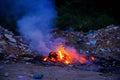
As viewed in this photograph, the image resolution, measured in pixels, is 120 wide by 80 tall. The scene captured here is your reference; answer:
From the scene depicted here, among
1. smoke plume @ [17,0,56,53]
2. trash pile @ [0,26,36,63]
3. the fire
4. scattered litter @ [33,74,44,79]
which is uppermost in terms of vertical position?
smoke plume @ [17,0,56,53]

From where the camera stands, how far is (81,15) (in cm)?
1267

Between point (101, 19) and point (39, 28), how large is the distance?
2794 millimetres

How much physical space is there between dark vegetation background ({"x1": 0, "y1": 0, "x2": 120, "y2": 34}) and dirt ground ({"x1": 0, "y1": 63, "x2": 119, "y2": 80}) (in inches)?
129

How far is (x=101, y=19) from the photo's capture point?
39.1ft

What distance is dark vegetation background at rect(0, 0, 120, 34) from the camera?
11.4 metres

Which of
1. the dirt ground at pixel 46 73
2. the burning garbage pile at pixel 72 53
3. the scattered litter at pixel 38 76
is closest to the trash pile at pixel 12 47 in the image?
the burning garbage pile at pixel 72 53

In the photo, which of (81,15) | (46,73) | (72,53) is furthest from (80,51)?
(81,15)

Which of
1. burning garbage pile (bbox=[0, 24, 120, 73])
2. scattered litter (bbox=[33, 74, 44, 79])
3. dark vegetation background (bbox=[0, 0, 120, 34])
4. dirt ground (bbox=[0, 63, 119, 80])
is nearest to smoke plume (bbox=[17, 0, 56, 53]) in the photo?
dark vegetation background (bbox=[0, 0, 120, 34])

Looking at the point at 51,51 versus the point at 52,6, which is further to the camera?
the point at 52,6

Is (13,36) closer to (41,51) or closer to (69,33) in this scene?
(41,51)

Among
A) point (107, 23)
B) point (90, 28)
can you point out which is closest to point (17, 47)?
point (90, 28)

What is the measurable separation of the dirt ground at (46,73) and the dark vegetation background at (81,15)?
3.27 meters

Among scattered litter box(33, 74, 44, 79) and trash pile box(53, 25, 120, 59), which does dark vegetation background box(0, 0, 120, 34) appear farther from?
scattered litter box(33, 74, 44, 79)

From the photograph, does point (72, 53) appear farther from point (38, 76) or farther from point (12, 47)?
point (38, 76)
